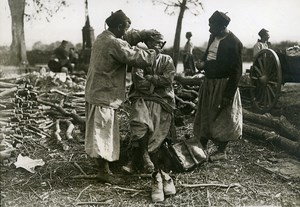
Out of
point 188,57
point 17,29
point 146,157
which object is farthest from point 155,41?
point 188,57

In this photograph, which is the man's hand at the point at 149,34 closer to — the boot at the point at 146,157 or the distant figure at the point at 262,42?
→ the boot at the point at 146,157

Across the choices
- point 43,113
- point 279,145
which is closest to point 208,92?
point 279,145

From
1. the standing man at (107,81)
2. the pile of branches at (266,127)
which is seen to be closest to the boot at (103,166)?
the standing man at (107,81)

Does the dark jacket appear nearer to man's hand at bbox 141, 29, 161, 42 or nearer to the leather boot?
man's hand at bbox 141, 29, 161, 42

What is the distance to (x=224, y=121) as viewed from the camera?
14.0 feet

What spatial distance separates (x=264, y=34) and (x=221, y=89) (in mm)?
1307

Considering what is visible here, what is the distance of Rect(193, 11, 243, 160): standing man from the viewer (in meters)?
4.06

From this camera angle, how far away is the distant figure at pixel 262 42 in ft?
15.8

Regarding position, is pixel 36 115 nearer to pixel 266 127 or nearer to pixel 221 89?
pixel 221 89

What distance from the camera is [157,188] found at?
3443 millimetres

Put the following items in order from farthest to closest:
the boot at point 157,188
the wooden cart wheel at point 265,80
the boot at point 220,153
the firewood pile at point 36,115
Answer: the wooden cart wheel at point 265,80
the firewood pile at point 36,115
the boot at point 220,153
the boot at point 157,188

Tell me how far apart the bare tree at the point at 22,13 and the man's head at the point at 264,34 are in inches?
98.1

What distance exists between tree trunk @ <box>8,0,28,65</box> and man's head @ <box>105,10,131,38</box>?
117 cm

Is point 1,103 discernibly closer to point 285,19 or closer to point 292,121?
point 285,19
